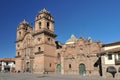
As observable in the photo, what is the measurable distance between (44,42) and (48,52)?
2.82 metres

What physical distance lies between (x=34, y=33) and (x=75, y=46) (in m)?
12.5

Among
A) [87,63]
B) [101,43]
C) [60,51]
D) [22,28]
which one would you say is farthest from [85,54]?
[22,28]

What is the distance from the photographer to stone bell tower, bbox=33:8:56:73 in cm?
4100

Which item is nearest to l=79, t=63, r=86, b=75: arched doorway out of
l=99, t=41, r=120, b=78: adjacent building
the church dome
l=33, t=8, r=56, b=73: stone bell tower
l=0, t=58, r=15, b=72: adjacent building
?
l=99, t=41, r=120, b=78: adjacent building

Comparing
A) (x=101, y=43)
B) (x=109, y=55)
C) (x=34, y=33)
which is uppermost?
(x=34, y=33)

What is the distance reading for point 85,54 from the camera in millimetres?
37562

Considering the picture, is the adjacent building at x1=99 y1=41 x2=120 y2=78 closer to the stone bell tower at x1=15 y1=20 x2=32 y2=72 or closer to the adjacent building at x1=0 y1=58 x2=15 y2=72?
the stone bell tower at x1=15 y1=20 x2=32 y2=72

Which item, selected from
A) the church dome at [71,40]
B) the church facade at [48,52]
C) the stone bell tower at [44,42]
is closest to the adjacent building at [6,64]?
the church facade at [48,52]

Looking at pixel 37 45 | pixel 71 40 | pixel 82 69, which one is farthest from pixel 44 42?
pixel 82 69

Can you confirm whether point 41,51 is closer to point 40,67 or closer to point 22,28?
point 40,67

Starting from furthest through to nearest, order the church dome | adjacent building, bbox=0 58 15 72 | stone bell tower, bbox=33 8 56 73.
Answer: adjacent building, bbox=0 58 15 72, the church dome, stone bell tower, bbox=33 8 56 73

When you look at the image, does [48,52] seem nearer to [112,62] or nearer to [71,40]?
[71,40]

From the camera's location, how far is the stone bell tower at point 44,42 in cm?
4100

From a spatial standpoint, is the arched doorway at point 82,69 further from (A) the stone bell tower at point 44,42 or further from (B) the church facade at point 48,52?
(A) the stone bell tower at point 44,42
